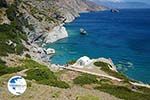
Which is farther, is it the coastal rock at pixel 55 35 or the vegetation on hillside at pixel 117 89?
the coastal rock at pixel 55 35

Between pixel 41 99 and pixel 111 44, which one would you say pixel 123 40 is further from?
pixel 41 99

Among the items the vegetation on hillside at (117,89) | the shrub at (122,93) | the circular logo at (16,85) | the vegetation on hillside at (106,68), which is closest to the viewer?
the circular logo at (16,85)

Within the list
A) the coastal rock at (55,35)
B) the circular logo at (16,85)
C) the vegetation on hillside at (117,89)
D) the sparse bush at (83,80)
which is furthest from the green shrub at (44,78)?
the coastal rock at (55,35)

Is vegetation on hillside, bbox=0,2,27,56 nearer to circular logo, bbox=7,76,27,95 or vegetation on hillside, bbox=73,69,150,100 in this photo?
vegetation on hillside, bbox=73,69,150,100

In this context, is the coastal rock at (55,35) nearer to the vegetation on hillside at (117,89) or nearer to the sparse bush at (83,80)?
the vegetation on hillside at (117,89)

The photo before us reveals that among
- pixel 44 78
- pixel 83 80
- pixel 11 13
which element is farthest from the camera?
pixel 11 13

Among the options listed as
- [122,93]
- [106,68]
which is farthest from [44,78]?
[106,68]

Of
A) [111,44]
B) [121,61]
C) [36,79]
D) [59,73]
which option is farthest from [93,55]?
[36,79]

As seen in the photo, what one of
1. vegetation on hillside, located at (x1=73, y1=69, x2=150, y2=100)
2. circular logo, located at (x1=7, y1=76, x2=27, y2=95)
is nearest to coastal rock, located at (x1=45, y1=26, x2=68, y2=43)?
vegetation on hillside, located at (x1=73, y1=69, x2=150, y2=100)

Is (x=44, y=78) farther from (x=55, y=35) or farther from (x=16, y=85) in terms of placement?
(x=55, y=35)

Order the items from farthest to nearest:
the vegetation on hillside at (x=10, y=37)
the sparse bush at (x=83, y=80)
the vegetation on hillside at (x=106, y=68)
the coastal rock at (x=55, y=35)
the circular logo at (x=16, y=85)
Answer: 1. the coastal rock at (x=55, y=35)
2. the vegetation on hillside at (x=10, y=37)
3. the vegetation on hillside at (x=106, y=68)
4. the sparse bush at (x=83, y=80)
5. the circular logo at (x=16, y=85)

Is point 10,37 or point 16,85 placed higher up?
point 16,85

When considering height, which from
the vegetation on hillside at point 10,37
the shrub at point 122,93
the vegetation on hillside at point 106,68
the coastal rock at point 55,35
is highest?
the vegetation on hillside at point 10,37
